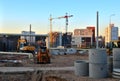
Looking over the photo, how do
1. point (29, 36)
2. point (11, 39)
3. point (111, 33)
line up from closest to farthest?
point (11, 39) → point (111, 33) → point (29, 36)

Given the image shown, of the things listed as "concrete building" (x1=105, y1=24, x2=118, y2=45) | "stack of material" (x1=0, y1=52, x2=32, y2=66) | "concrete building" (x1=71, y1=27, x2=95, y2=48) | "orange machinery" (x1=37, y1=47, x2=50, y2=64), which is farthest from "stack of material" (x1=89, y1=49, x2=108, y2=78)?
"concrete building" (x1=71, y1=27, x2=95, y2=48)

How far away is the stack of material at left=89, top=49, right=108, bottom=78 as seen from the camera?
55.2ft

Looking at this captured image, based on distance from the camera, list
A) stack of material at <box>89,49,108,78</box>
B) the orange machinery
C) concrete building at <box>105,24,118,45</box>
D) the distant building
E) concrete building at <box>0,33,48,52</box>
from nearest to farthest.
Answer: stack of material at <box>89,49,108,78</box>, the orange machinery, concrete building at <box>0,33,48,52</box>, concrete building at <box>105,24,118,45</box>, the distant building

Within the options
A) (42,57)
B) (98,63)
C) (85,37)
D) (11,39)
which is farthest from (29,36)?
(98,63)

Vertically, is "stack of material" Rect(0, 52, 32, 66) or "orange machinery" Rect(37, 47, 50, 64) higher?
"orange machinery" Rect(37, 47, 50, 64)

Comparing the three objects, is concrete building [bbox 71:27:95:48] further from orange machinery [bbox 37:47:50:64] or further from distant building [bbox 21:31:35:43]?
orange machinery [bbox 37:47:50:64]

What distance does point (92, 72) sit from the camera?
56.0 feet

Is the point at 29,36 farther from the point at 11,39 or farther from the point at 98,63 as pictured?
the point at 98,63

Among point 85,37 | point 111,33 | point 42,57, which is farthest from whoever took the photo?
point 85,37

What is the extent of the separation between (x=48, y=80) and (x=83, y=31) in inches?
6047

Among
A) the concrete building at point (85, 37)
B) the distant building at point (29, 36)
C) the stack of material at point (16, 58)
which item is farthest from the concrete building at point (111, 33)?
the stack of material at point (16, 58)

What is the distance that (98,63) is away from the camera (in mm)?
16938

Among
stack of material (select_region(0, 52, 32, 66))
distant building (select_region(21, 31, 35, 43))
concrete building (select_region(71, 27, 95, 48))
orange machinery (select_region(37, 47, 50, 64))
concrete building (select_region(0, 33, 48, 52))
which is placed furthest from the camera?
concrete building (select_region(71, 27, 95, 48))

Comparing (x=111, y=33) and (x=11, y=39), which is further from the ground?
(x=111, y=33)
